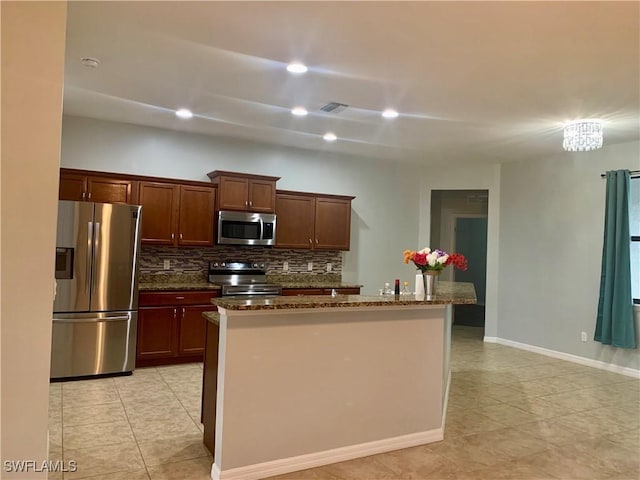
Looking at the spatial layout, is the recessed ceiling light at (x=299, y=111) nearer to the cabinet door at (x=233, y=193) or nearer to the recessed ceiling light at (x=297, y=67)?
the recessed ceiling light at (x=297, y=67)

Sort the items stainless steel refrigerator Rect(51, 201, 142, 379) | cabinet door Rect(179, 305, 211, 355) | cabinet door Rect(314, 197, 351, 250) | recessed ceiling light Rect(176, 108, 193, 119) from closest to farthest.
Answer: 1. stainless steel refrigerator Rect(51, 201, 142, 379)
2. recessed ceiling light Rect(176, 108, 193, 119)
3. cabinet door Rect(179, 305, 211, 355)
4. cabinet door Rect(314, 197, 351, 250)

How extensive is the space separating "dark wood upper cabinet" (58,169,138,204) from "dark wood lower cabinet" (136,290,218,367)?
1076 millimetres

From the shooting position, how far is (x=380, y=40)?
291 centimetres

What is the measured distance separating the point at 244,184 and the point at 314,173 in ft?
4.25

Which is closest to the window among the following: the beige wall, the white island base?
the white island base

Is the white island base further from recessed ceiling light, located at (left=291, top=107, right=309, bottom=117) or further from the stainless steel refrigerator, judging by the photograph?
the stainless steel refrigerator

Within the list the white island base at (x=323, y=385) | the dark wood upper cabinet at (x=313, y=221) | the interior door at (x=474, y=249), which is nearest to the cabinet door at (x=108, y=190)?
the dark wood upper cabinet at (x=313, y=221)

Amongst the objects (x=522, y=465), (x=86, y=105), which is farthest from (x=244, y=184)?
(x=522, y=465)

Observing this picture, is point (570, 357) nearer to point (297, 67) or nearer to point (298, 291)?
point (298, 291)

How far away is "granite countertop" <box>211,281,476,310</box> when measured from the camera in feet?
8.45

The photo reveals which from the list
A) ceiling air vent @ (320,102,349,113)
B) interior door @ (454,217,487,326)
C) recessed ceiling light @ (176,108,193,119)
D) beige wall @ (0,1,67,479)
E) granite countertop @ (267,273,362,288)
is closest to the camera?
beige wall @ (0,1,67,479)

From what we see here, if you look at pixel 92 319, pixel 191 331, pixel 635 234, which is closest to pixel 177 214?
pixel 191 331

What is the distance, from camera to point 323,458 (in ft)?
9.36

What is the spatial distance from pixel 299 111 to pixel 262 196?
1451mm
